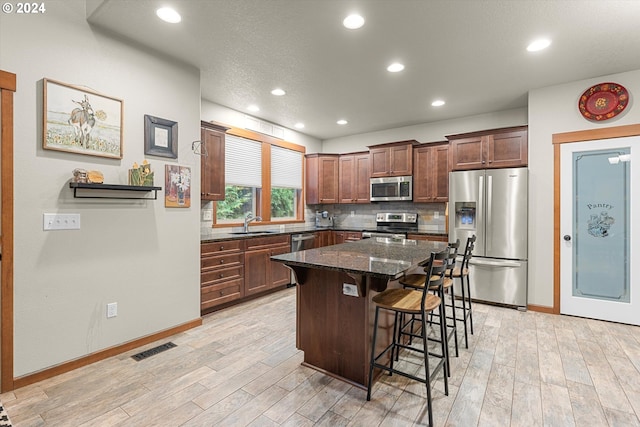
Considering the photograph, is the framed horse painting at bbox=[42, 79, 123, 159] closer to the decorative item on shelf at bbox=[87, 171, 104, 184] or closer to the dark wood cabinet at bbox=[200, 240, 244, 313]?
the decorative item on shelf at bbox=[87, 171, 104, 184]

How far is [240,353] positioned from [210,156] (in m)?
2.44

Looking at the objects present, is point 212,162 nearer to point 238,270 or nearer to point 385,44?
point 238,270

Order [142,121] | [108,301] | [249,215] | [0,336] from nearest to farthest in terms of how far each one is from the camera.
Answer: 1. [0,336]
2. [108,301]
3. [142,121]
4. [249,215]

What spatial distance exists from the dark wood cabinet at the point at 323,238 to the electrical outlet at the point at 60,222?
3.59 m

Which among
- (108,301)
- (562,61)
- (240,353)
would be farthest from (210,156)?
(562,61)

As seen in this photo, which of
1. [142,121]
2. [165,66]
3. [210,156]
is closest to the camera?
[142,121]

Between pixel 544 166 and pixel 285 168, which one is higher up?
pixel 285 168

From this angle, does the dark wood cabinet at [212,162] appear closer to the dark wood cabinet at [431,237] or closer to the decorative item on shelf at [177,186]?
the decorative item on shelf at [177,186]

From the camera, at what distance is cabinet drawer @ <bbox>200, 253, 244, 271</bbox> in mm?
3588

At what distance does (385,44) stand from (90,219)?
2.97 m

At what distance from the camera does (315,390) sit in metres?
2.14

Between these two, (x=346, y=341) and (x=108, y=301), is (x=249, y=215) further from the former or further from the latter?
(x=346, y=341)

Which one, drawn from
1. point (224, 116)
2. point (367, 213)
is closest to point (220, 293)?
point (224, 116)

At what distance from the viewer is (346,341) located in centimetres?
225
